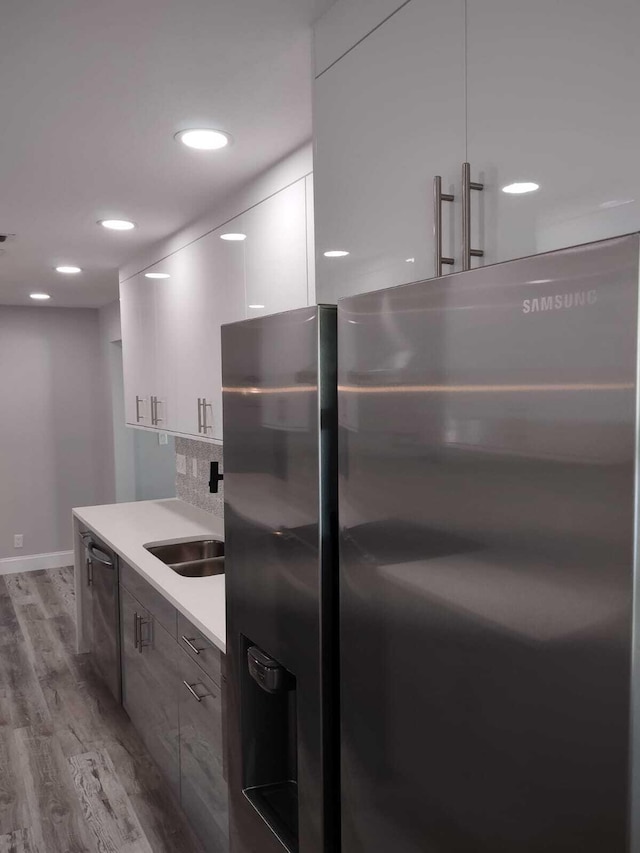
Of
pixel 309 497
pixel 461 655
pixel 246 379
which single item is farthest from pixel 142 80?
pixel 461 655

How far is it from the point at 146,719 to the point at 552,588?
105 inches

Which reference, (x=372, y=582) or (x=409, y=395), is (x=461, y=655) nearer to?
(x=372, y=582)

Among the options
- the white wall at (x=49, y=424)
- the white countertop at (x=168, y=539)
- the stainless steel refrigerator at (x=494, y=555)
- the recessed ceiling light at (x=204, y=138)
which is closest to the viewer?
the stainless steel refrigerator at (x=494, y=555)

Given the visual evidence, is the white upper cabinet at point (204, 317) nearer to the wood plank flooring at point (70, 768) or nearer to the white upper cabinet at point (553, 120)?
the wood plank flooring at point (70, 768)

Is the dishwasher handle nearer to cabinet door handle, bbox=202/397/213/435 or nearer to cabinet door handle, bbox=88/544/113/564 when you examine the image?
cabinet door handle, bbox=88/544/113/564

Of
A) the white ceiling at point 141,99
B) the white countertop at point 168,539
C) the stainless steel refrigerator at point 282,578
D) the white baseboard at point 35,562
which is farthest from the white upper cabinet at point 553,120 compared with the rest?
the white baseboard at point 35,562

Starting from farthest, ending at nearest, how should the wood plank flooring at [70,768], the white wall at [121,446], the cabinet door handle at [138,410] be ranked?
1. the white wall at [121,446]
2. the cabinet door handle at [138,410]
3. the wood plank flooring at [70,768]

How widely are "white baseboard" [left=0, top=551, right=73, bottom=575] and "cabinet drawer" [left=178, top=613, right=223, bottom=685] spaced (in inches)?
171

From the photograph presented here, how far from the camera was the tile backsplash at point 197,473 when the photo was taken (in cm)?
372

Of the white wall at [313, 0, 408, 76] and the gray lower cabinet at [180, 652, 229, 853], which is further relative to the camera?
the gray lower cabinet at [180, 652, 229, 853]

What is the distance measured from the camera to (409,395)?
0.81m

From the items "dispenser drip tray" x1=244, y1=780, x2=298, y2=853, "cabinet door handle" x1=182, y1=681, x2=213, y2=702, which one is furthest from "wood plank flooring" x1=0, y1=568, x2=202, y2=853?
"dispenser drip tray" x1=244, y1=780, x2=298, y2=853

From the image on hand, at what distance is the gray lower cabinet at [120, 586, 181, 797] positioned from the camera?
8.13ft

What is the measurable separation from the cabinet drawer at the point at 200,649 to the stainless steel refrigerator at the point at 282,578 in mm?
611
